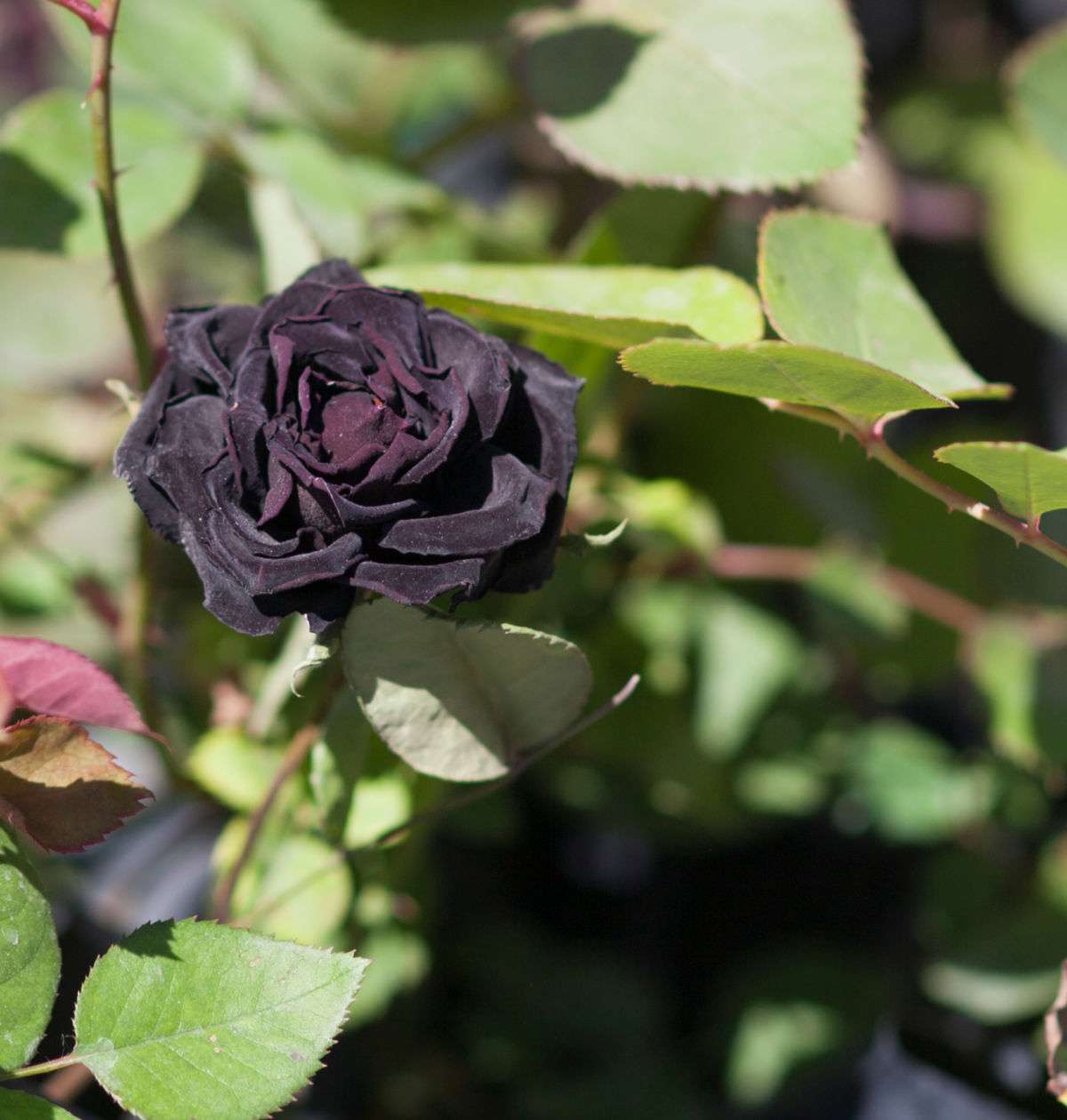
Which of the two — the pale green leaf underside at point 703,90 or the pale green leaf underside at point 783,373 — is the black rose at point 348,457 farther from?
the pale green leaf underside at point 703,90

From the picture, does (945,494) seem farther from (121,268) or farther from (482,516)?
(121,268)

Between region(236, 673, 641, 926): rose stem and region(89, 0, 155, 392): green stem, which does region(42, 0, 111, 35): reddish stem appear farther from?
region(236, 673, 641, 926): rose stem

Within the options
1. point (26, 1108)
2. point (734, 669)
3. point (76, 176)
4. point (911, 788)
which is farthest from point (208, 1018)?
point (911, 788)

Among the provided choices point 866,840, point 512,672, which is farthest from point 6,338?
point 866,840

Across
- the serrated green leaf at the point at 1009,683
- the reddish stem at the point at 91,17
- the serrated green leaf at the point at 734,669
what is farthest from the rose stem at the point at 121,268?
the serrated green leaf at the point at 1009,683

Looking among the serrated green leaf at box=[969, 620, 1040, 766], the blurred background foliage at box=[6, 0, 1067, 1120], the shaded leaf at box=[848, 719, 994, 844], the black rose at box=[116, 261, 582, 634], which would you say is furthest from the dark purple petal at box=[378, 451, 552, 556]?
the shaded leaf at box=[848, 719, 994, 844]
